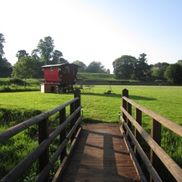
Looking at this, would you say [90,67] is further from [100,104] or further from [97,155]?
[97,155]

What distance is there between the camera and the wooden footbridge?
415 cm

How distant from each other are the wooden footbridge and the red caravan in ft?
90.3

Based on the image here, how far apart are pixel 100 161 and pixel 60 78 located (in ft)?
106

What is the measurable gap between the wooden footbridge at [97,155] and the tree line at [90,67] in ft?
200

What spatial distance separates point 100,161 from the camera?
8.05 meters

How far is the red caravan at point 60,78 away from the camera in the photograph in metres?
40.2

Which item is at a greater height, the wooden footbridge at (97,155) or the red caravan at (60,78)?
the red caravan at (60,78)

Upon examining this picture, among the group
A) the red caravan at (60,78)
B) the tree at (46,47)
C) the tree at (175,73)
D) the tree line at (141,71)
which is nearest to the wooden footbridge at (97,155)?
the red caravan at (60,78)

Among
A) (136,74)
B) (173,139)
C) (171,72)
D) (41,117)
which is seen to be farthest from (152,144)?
(136,74)

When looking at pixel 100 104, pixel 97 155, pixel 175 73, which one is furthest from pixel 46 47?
pixel 97 155

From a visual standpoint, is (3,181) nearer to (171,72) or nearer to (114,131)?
(114,131)

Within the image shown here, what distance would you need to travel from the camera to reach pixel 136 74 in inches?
4707

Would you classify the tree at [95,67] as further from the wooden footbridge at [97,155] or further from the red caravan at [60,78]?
the wooden footbridge at [97,155]

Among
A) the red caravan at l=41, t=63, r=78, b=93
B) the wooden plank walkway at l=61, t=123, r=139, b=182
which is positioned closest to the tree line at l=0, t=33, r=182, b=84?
the red caravan at l=41, t=63, r=78, b=93
